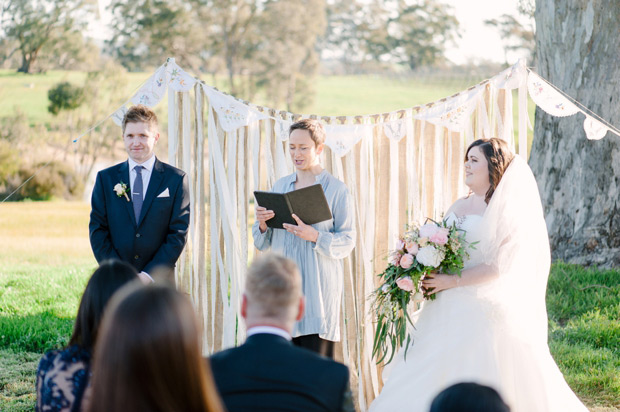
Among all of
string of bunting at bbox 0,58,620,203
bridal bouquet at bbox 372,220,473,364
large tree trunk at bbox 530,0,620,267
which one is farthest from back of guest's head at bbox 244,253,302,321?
large tree trunk at bbox 530,0,620,267

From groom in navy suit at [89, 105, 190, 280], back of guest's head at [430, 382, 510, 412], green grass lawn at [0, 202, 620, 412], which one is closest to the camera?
back of guest's head at [430, 382, 510, 412]

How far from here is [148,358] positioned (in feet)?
5.29

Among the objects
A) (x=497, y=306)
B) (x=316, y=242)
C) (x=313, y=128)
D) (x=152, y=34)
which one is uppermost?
(x=152, y=34)

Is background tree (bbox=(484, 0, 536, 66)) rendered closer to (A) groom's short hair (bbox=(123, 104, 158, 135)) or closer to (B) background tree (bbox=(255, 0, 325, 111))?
(B) background tree (bbox=(255, 0, 325, 111))

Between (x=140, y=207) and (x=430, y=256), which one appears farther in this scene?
(x=140, y=207)

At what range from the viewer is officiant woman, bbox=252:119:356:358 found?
402 centimetres

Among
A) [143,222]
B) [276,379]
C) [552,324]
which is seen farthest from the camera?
[552,324]

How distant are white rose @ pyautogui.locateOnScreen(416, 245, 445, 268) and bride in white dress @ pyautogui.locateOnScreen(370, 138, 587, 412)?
0.43 ft

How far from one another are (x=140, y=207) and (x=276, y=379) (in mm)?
2430

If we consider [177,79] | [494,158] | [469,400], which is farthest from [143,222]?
[469,400]

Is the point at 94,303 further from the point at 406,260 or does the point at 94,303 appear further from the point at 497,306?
the point at 497,306

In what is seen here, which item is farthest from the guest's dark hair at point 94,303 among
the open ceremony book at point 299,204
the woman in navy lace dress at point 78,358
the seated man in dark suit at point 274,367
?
the open ceremony book at point 299,204

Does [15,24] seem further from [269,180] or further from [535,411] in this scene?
[535,411]

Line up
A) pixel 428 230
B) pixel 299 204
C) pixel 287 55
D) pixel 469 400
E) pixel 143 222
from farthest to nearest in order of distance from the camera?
pixel 287 55
pixel 143 222
pixel 428 230
pixel 299 204
pixel 469 400
